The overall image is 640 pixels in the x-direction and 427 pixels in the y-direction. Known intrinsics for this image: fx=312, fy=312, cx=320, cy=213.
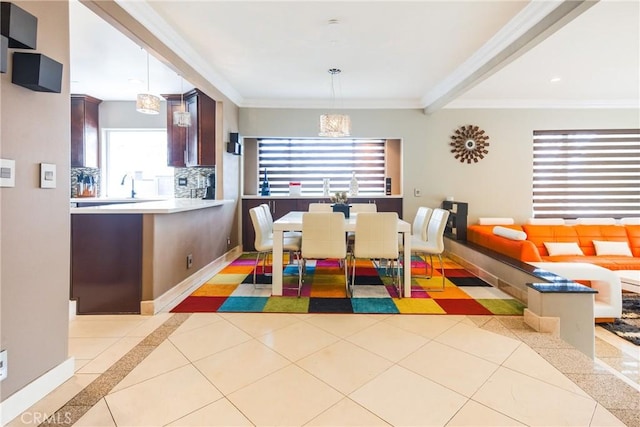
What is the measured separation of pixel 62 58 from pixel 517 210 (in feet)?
19.6

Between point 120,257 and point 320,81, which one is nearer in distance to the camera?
point 120,257

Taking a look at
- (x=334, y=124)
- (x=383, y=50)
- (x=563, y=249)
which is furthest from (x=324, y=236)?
(x=563, y=249)

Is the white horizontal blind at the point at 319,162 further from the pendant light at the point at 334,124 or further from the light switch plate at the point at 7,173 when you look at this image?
the light switch plate at the point at 7,173

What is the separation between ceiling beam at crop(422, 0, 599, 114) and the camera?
231cm

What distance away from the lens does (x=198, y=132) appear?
183 inches

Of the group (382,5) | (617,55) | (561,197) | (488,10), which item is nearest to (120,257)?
(382,5)

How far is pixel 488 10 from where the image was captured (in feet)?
8.57

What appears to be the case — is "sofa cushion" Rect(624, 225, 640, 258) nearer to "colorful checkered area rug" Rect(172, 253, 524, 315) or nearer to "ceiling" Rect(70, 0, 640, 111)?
"ceiling" Rect(70, 0, 640, 111)

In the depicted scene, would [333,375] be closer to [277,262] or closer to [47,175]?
[277,262]

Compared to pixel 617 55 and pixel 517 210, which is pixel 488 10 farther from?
pixel 517 210

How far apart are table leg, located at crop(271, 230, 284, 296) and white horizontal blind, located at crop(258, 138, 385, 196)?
2.69 m

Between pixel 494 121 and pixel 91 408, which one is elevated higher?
pixel 494 121

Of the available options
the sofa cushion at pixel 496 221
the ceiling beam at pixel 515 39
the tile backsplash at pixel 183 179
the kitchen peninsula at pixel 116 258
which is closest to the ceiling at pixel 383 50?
the ceiling beam at pixel 515 39

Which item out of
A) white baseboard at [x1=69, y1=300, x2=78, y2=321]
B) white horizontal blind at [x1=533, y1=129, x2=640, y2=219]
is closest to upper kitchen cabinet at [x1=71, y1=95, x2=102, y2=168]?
white baseboard at [x1=69, y1=300, x2=78, y2=321]
